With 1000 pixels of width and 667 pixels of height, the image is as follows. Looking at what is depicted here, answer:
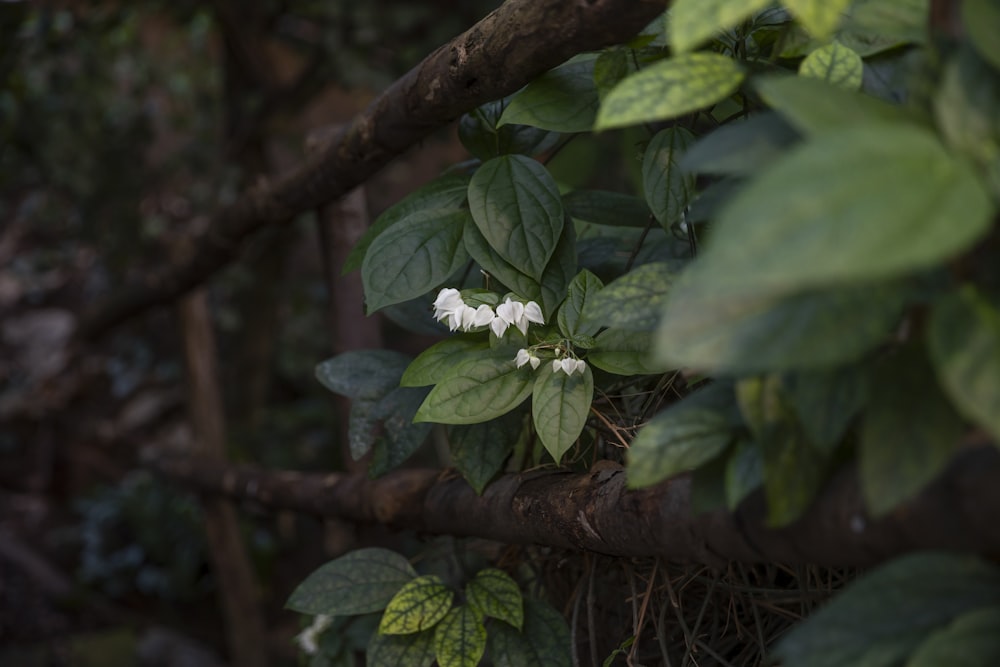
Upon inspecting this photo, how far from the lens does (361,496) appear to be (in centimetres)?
120

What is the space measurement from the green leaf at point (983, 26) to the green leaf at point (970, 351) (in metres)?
0.11

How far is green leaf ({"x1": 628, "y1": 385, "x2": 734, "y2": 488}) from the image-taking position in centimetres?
51

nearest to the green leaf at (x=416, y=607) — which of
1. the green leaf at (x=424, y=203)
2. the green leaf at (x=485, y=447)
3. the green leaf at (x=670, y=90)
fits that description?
the green leaf at (x=485, y=447)

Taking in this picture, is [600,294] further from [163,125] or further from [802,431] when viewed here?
[163,125]

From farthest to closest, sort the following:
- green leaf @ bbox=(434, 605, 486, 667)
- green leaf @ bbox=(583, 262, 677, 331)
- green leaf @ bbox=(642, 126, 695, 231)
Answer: green leaf @ bbox=(434, 605, 486, 667), green leaf @ bbox=(642, 126, 695, 231), green leaf @ bbox=(583, 262, 677, 331)

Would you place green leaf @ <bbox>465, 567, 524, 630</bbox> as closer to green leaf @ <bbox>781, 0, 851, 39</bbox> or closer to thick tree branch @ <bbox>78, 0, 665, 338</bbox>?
thick tree branch @ <bbox>78, 0, 665, 338</bbox>

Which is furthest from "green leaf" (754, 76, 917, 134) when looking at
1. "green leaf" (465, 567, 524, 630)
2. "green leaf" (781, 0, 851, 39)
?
"green leaf" (465, 567, 524, 630)

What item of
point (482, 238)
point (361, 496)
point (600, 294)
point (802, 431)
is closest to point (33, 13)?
point (361, 496)

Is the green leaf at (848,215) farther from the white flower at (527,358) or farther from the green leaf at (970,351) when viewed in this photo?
the white flower at (527,358)

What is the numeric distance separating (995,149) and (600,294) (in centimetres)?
26

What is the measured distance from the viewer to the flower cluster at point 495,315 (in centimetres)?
78

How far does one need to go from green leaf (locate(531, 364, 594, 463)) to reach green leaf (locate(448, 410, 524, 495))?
150 millimetres

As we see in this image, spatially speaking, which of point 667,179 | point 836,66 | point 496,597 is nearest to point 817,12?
point 836,66

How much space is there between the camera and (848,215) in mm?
350
